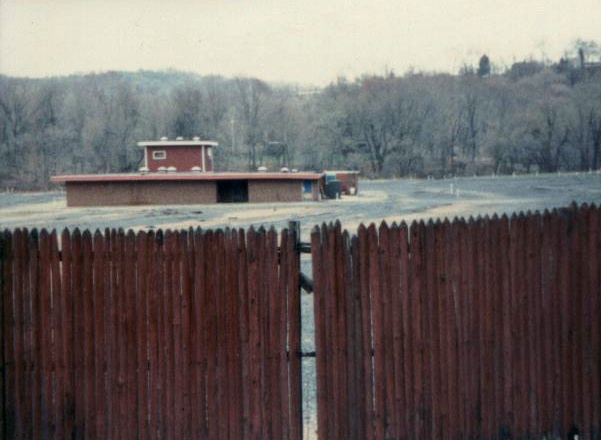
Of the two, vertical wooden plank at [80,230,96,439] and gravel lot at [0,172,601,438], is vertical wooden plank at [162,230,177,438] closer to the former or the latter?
vertical wooden plank at [80,230,96,439]

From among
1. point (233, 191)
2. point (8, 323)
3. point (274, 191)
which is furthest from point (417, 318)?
point (233, 191)

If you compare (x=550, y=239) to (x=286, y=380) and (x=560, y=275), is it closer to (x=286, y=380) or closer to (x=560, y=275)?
(x=560, y=275)

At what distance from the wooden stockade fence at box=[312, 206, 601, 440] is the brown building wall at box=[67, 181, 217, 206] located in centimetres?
4677

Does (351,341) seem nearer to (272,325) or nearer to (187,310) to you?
(272,325)

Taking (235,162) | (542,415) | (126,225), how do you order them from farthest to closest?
(235,162)
(126,225)
(542,415)

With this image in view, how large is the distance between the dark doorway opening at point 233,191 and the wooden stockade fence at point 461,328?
47514 millimetres

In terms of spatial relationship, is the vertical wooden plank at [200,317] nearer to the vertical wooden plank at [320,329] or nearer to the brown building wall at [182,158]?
the vertical wooden plank at [320,329]

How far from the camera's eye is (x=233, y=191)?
53.4m

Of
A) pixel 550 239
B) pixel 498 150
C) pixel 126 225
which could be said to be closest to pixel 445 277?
pixel 550 239

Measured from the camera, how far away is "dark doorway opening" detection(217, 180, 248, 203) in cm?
5307

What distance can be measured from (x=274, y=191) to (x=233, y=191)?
3.11m

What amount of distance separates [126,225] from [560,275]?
30192mm

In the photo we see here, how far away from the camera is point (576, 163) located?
8806cm

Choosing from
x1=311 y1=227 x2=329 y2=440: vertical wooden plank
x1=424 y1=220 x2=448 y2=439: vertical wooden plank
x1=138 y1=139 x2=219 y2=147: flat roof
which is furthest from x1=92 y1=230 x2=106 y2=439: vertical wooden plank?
x1=138 y1=139 x2=219 y2=147: flat roof
